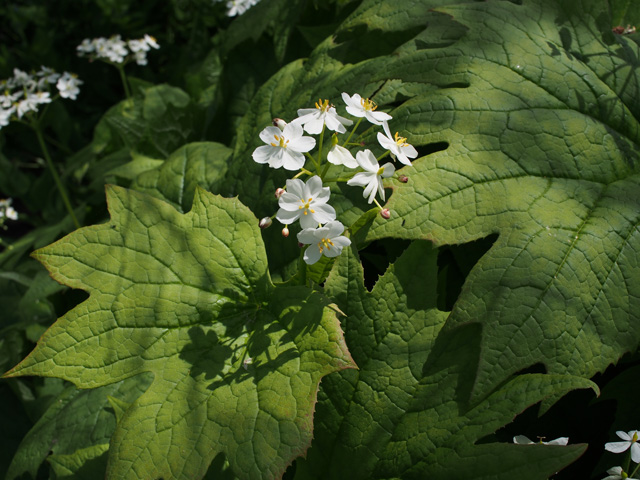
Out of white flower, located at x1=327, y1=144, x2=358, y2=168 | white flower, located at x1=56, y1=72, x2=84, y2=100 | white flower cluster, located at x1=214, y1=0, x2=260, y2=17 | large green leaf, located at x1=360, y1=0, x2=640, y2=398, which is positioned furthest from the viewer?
white flower, located at x1=56, y1=72, x2=84, y2=100

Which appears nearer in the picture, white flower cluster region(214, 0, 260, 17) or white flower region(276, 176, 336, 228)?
white flower region(276, 176, 336, 228)

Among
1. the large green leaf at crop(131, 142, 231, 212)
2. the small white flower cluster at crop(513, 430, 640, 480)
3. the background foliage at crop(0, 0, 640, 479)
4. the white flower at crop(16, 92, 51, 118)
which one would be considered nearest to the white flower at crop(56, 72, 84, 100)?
the white flower at crop(16, 92, 51, 118)

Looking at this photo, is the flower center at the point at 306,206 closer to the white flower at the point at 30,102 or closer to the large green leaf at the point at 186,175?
the large green leaf at the point at 186,175

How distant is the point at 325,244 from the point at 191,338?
20.4 inches

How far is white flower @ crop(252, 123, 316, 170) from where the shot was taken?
5.05 feet

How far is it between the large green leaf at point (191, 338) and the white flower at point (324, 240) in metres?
0.14

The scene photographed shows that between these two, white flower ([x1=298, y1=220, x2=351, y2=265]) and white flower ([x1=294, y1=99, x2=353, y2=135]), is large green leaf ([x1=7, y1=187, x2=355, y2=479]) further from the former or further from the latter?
white flower ([x1=294, y1=99, x2=353, y2=135])

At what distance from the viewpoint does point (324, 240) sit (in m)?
1.47

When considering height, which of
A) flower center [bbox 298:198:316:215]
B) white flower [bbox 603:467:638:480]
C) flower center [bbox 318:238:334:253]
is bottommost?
white flower [bbox 603:467:638:480]

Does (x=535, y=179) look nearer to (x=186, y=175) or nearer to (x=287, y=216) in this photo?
(x=287, y=216)

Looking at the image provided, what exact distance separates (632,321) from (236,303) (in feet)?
3.73

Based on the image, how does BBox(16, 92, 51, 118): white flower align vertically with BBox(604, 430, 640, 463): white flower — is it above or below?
above

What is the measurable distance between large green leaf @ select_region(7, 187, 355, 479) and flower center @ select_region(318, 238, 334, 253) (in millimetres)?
151

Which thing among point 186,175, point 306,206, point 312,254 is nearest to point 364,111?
point 306,206
